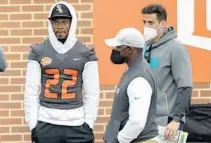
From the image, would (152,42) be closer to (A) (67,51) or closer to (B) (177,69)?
(B) (177,69)

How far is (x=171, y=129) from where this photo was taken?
4613 millimetres

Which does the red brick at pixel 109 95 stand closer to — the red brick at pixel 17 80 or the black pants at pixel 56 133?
the red brick at pixel 17 80

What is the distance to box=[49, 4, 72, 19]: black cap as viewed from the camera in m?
5.09

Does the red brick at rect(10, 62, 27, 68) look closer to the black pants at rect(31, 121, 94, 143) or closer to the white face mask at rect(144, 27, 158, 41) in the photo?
the black pants at rect(31, 121, 94, 143)

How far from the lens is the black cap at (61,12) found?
16.7ft

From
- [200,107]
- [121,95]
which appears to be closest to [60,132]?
[121,95]

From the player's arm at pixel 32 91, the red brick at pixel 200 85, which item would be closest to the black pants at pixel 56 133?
the player's arm at pixel 32 91

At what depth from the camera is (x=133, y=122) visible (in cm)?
409

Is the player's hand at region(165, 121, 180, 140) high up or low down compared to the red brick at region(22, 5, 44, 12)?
down

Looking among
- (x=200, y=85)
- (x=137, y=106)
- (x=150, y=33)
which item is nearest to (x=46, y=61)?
(x=150, y=33)

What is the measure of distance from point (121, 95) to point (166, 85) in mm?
711

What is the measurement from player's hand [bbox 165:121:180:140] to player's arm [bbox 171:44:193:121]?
46 millimetres

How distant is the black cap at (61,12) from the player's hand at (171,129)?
49.8 inches

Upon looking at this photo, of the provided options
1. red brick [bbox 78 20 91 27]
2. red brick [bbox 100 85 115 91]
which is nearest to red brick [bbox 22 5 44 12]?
red brick [bbox 78 20 91 27]
